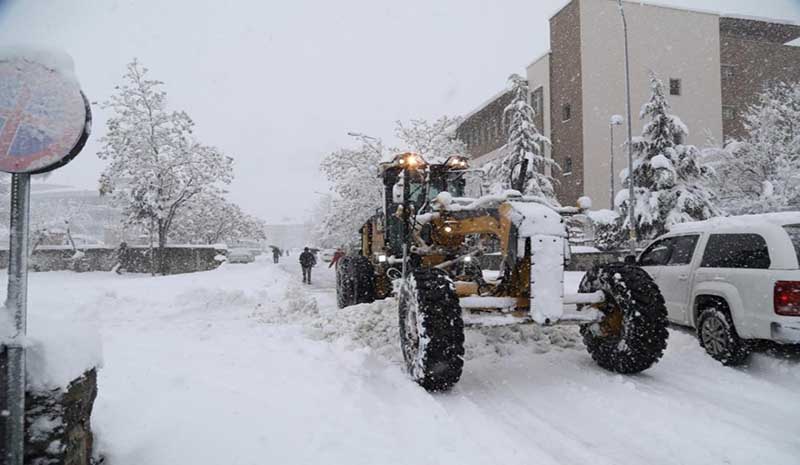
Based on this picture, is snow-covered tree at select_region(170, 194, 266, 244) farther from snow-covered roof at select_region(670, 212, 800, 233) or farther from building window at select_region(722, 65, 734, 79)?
snow-covered roof at select_region(670, 212, 800, 233)

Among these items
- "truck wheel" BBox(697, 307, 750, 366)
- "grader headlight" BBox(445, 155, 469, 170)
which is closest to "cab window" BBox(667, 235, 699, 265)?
"truck wheel" BBox(697, 307, 750, 366)

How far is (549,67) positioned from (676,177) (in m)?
15.1

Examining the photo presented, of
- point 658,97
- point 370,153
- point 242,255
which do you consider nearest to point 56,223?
point 242,255

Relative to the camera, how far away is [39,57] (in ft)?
7.95

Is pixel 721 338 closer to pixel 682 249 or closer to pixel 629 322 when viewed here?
pixel 629 322

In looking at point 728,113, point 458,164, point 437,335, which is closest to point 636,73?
point 728,113

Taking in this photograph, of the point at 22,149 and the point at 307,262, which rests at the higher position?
the point at 22,149

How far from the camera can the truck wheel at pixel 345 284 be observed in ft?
34.5

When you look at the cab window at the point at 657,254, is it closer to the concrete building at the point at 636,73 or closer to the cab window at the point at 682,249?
the cab window at the point at 682,249

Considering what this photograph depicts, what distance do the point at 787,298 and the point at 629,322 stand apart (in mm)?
1510

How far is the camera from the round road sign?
2371mm

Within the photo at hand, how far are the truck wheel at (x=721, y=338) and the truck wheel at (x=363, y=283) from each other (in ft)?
18.3

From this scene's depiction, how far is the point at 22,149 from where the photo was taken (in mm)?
2400

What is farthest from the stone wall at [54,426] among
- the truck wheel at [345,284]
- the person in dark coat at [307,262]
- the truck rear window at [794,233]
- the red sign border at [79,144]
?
the person in dark coat at [307,262]
